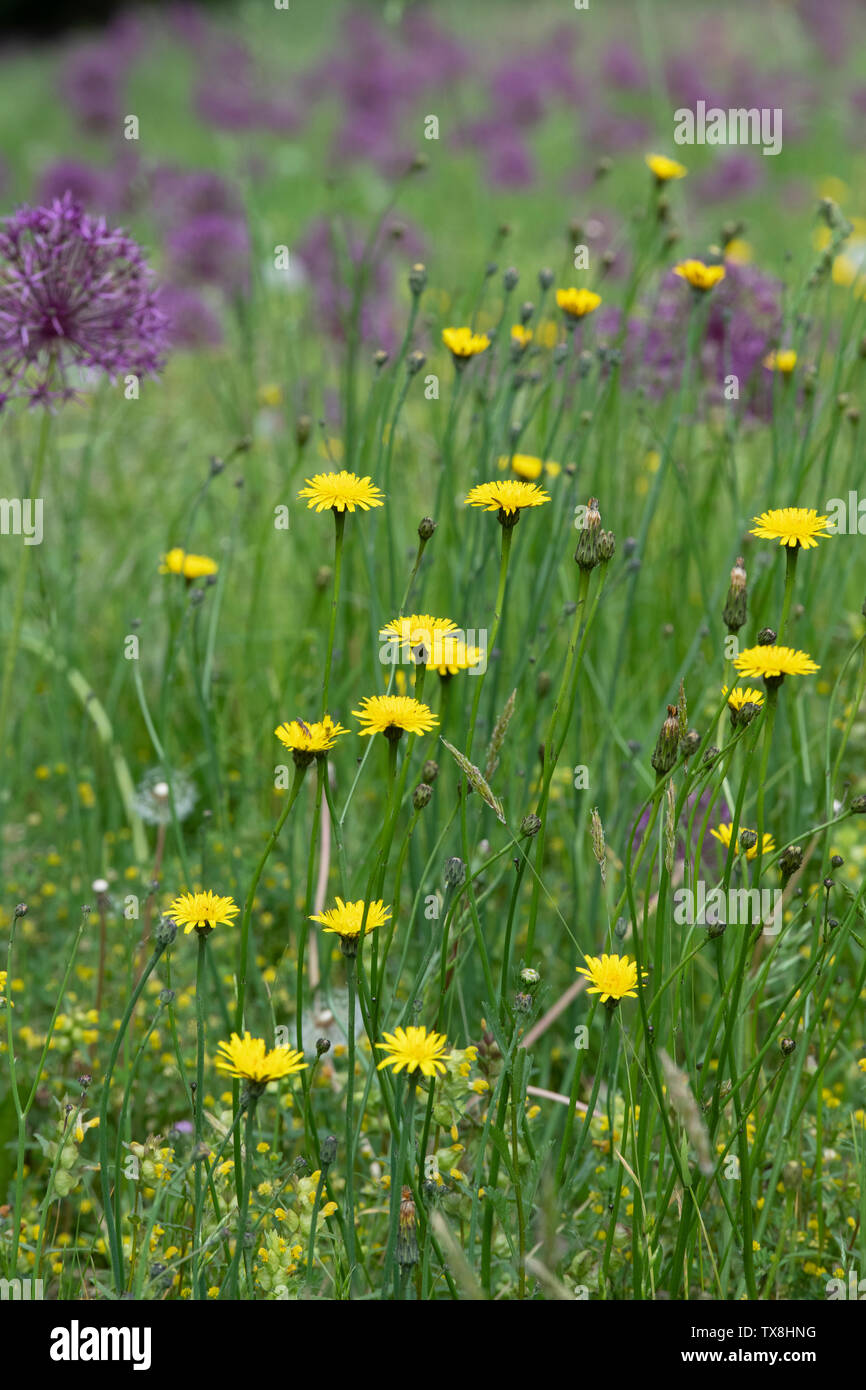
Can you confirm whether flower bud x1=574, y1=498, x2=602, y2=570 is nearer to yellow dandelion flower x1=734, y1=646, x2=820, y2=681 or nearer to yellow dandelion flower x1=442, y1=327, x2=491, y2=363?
yellow dandelion flower x1=734, y1=646, x2=820, y2=681

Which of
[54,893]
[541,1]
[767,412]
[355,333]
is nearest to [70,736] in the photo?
[54,893]

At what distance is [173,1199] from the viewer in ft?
3.99

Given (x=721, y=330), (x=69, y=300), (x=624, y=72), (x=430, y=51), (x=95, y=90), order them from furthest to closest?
(x=430, y=51) → (x=624, y=72) → (x=95, y=90) → (x=721, y=330) → (x=69, y=300)

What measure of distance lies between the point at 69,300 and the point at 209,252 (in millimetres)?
2815

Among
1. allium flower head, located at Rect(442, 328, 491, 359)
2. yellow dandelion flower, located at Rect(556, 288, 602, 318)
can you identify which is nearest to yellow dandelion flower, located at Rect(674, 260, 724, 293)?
yellow dandelion flower, located at Rect(556, 288, 602, 318)

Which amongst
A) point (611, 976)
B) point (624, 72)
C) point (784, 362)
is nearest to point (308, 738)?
point (611, 976)

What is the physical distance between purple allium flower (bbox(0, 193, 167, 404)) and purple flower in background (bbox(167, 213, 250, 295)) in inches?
103

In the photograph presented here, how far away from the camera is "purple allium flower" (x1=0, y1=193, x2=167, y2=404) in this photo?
4.94 feet

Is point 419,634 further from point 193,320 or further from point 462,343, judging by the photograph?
point 193,320

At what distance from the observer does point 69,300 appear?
153cm

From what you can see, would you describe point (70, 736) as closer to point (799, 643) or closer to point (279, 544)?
point (279, 544)
